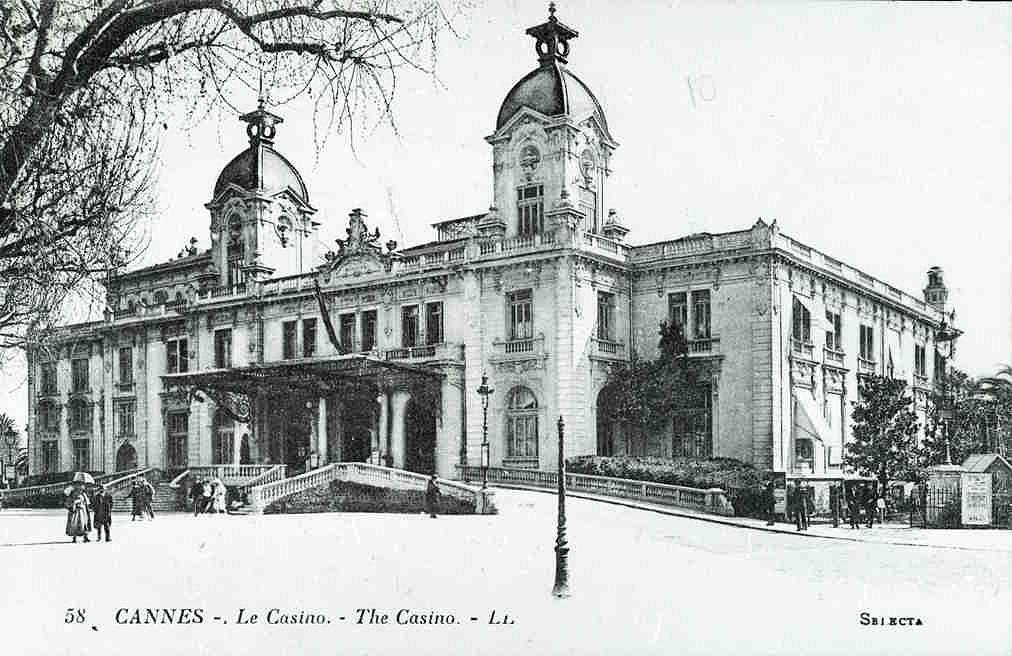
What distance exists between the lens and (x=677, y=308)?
101 ft

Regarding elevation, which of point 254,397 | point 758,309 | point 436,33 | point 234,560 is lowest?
point 234,560

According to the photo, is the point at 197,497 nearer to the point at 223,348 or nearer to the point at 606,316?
the point at 223,348

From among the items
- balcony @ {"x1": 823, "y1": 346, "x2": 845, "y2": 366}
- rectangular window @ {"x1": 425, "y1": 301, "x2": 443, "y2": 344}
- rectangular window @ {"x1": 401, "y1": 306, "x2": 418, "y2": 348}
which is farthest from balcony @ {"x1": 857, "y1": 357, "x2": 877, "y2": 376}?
rectangular window @ {"x1": 401, "y1": 306, "x2": 418, "y2": 348}

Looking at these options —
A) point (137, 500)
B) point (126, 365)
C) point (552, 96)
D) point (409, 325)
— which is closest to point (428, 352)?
point (409, 325)

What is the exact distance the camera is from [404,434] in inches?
1230

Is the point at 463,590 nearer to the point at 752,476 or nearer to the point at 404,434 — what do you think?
the point at 752,476

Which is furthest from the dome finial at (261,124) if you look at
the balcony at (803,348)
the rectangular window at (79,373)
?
the balcony at (803,348)

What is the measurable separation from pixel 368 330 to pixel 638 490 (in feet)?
42.7

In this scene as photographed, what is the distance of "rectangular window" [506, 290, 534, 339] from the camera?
2925 cm

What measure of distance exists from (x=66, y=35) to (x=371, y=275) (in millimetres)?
21092

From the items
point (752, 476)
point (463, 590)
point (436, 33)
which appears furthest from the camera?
point (752, 476)

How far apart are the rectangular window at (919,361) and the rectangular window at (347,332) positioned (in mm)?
17977

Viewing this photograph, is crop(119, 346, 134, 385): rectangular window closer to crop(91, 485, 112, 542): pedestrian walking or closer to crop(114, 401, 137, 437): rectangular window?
crop(114, 401, 137, 437): rectangular window

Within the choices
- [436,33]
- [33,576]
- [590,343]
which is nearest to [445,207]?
[436,33]
